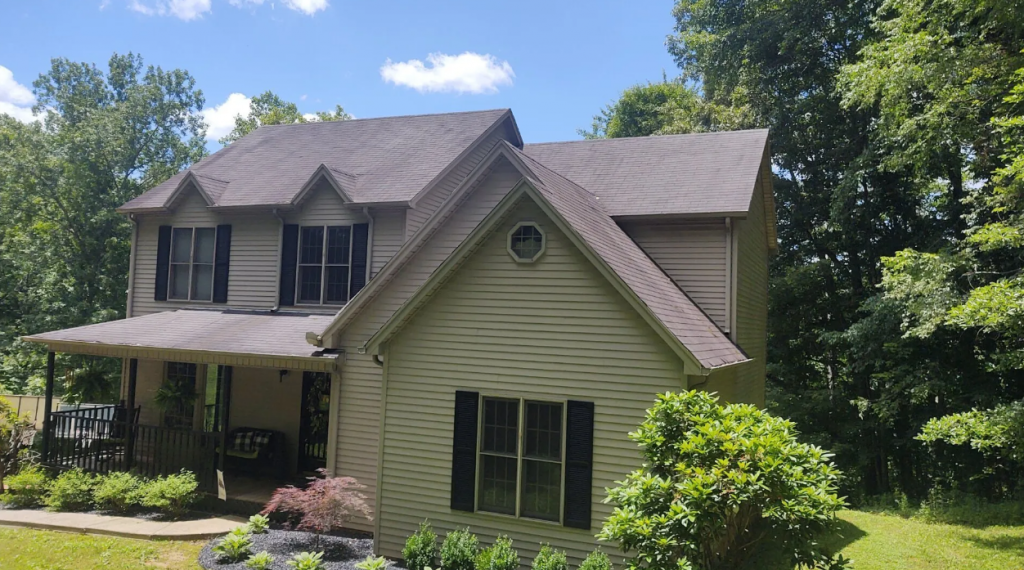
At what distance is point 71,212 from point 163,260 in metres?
13.5

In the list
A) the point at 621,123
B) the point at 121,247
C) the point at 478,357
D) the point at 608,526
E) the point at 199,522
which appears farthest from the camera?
the point at 621,123

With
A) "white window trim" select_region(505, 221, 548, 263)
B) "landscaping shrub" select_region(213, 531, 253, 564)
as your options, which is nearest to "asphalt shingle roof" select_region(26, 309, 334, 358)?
"landscaping shrub" select_region(213, 531, 253, 564)

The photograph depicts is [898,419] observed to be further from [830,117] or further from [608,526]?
[608,526]

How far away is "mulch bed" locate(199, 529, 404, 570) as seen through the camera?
9180mm

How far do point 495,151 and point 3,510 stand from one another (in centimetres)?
1113

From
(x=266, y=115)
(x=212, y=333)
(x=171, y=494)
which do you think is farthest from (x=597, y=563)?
(x=266, y=115)

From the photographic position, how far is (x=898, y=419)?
19.9 metres

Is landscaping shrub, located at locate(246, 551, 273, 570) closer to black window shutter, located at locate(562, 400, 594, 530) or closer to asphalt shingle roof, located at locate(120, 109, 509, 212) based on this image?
black window shutter, located at locate(562, 400, 594, 530)

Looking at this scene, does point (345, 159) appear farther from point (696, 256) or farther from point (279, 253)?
point (696, 256)

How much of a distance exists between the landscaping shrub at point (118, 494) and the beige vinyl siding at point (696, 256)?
1038cm

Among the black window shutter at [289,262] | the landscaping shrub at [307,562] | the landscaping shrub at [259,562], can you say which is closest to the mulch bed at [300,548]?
the landscaping shrub at [259,562]

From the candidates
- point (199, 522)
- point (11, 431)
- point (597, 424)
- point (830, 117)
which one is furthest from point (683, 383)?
point (830, 117)

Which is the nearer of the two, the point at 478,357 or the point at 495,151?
the point at 478,357

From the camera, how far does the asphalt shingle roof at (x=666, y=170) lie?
12.3 m
